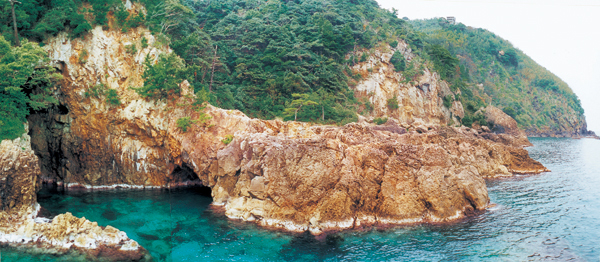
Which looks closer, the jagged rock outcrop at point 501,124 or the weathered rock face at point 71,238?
the weathered rock face at point 71,238

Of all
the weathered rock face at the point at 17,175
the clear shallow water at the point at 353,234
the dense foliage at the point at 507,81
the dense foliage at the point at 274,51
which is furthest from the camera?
the dense foliage at the point at 507,81

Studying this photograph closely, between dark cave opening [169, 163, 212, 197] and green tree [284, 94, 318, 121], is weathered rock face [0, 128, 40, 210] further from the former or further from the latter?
green tree [284, 94, 318, 121]

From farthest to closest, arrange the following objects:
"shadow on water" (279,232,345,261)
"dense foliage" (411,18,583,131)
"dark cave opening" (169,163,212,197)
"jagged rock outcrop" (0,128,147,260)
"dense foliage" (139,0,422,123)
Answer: "dense foliage" (411,18,583,131), "dense foliage" (139,0,422,123), "dark cave opening" (169,163,212,197), "shadow on water" (279,232,345,261), "jagged rock outcrop" (0,128,147,260)

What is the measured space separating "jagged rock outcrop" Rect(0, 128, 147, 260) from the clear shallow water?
112 cm

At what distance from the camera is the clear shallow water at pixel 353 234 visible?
18203 millimetres

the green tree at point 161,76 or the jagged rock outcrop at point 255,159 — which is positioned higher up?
the green tree at point 161,76

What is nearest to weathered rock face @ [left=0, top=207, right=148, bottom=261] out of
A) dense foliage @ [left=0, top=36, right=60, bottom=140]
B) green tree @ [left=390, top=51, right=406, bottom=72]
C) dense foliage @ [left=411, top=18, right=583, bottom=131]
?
dense foliage @ [left=0, top=36, right=60, bottom=140]

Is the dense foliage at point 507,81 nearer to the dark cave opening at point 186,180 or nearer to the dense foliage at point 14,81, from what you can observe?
the dark cave opening at point 186,180

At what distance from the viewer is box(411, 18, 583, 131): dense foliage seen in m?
93.0

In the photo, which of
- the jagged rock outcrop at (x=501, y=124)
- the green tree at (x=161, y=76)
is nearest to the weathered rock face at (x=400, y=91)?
the jagged rock outcrop at (x=501, y=124)

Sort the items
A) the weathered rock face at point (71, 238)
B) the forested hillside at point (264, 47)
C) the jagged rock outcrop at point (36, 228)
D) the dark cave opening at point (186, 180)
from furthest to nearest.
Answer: the dark cave opening at point (186, 180), the forested hillside at point (264, 47), the jagged rock outcrop at point (36, 228), the weathered rock face at point (71, 238)

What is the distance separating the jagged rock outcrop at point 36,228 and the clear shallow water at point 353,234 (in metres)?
1.12

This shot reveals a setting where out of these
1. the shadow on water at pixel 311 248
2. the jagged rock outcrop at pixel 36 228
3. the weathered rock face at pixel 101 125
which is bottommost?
the shadow on water at pixel 311 248

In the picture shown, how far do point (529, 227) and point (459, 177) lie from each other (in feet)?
16.7
